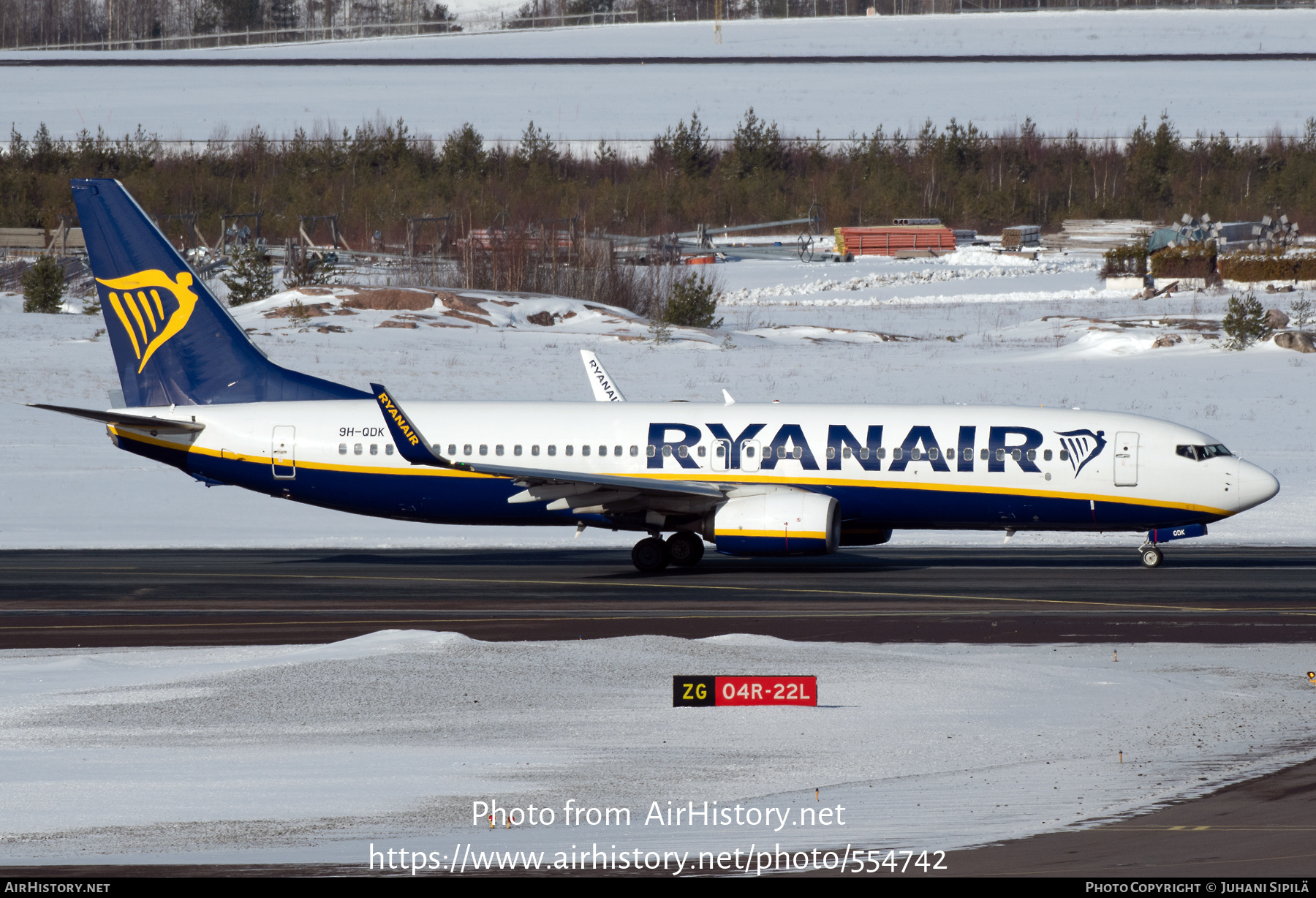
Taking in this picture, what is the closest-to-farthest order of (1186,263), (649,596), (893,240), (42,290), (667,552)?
(649,596) < (667,552) < (42,290) < (1186,263) < (893,240)

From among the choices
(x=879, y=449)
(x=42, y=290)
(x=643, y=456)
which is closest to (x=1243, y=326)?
(x=879, y=449)

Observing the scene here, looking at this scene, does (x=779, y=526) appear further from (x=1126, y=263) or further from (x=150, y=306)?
(x=1126, y=263)

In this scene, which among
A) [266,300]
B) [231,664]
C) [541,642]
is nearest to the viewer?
[231,664]

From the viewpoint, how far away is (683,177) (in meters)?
137

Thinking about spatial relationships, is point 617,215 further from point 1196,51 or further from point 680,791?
point 680,791

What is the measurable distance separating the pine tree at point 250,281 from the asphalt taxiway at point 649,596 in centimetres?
4625

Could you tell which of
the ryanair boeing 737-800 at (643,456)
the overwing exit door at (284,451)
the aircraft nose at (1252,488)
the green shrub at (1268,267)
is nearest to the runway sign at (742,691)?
the ryanair boeing 737-800 at (643,456)

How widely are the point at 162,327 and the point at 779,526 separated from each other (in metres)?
15.9

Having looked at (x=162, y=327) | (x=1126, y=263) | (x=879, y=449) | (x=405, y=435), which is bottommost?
(x=879, y=449)

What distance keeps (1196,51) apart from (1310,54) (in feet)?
41.2

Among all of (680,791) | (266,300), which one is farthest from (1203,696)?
(266,300)

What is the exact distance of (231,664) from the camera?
66.0 feet

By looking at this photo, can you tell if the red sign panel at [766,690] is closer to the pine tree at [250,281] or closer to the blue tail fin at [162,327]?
the blue tail fin at [162,327]

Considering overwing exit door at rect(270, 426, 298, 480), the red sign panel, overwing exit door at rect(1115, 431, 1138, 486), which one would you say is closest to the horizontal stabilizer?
overwing exit door at rect(270, 426, 298, 480)
